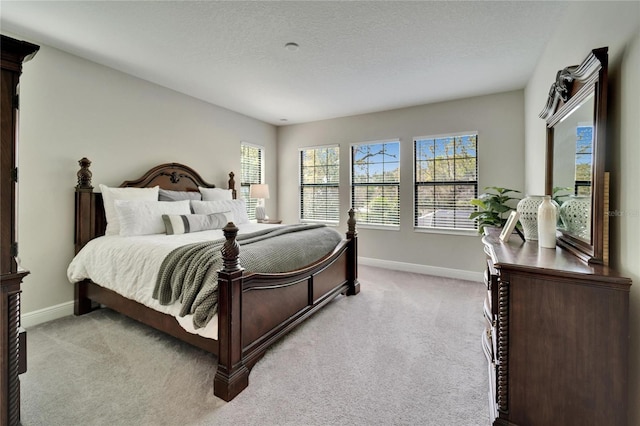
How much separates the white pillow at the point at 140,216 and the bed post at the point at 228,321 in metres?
1.62

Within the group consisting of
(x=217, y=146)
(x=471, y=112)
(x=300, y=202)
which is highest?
(x=471, y=112)

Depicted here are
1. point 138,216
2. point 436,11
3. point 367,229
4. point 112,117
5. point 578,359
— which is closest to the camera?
point 578,359

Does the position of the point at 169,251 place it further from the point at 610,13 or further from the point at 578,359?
the point at 610,13

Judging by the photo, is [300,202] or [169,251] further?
[300,202]

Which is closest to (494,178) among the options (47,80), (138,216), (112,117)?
(138,216)

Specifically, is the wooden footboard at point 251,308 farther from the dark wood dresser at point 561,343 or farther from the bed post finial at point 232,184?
the bed post finial at point 232,184

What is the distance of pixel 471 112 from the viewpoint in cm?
406

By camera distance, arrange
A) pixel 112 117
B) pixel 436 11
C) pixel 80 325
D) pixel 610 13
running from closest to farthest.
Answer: pixel 610 13 < pixel 436 11 < pixel 80 325 < pixel 112 117

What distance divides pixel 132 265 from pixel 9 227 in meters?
→ 1.13

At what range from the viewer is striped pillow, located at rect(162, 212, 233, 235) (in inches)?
119

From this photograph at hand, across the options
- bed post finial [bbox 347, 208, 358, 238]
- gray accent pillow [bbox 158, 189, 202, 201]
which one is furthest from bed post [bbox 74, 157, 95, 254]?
bed post finial [bbox 347, 208, 358, 238]

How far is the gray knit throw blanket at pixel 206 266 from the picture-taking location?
→ 184 cm

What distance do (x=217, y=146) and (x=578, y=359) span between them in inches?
179

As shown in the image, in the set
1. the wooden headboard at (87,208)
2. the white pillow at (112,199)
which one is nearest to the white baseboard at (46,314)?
the wooden headboard at (87,208)
